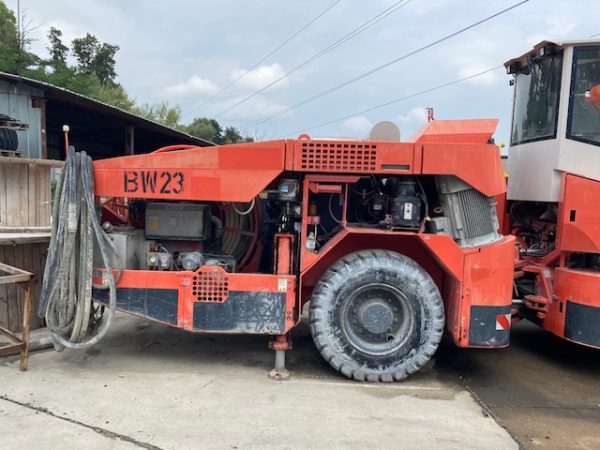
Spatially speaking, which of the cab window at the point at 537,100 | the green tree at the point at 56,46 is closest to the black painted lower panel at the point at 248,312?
the cab window at the point at 537,100

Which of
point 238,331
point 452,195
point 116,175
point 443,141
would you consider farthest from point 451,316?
point 116,175

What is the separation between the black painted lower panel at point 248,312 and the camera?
13.4ft

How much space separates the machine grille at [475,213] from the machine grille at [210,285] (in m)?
2.23

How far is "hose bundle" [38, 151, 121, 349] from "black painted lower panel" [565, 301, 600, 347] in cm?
409

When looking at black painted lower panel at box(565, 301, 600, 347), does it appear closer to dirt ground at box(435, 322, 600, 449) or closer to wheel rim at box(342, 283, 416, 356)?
dirt ground at box(435, 322, 600, 449)

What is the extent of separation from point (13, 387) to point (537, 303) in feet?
15.5

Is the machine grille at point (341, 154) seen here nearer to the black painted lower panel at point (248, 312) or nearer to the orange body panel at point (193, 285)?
the orange body panel at point (193, 285)

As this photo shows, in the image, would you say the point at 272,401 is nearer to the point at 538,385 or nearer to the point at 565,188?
the point at 538,385

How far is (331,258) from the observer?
4.34 meters

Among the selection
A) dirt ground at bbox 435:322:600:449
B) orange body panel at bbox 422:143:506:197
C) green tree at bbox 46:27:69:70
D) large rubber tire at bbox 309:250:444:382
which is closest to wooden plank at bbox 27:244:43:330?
large rubber tire at bbox 309:250:444:382

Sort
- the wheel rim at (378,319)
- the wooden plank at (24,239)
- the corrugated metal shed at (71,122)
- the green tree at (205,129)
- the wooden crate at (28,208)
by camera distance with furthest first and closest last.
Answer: the green tree at (205,129), the corrugated metal shed at (71,122), the wooden crate at (28,208), the wooden plank at (24,239), the wheel rim at (378,319)

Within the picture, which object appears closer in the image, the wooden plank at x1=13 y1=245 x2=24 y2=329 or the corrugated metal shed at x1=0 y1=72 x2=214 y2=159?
the wooden plank at x1=13 y1=245 x2=24 y2=329

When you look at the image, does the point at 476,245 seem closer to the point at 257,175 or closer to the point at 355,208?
the point at 355,208

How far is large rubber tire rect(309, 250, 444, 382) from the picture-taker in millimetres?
3994
